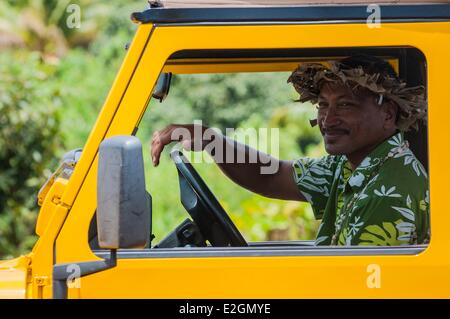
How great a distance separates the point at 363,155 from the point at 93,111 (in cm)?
992

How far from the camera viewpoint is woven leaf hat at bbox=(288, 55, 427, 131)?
3.04 meters

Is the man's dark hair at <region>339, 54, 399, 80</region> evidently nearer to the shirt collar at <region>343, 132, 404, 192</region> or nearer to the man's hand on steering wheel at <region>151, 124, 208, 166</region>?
the shirt collar at <region>343, 132, 404, 192</region>

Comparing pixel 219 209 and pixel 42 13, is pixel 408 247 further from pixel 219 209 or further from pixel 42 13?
pixel 42 13

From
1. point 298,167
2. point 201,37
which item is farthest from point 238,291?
point 298,167

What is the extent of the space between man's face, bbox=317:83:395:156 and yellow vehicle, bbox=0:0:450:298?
0.43 metres

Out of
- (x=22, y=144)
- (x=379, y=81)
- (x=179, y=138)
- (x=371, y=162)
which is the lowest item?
(x=371, y=162)

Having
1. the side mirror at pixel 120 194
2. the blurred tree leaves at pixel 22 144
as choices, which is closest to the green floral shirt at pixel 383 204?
the side mirror at pixel 120 194

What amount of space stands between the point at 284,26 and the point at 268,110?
11159mm

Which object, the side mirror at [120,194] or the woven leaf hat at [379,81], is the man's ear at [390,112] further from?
the side mirror at [120,194]

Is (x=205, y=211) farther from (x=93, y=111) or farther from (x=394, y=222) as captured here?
(x=93, y=111)

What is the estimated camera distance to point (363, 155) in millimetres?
3164

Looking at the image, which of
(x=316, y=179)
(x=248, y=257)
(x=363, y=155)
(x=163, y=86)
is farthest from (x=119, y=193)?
(x=316, y=179)

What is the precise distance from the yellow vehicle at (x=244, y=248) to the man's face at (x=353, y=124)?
43cm
